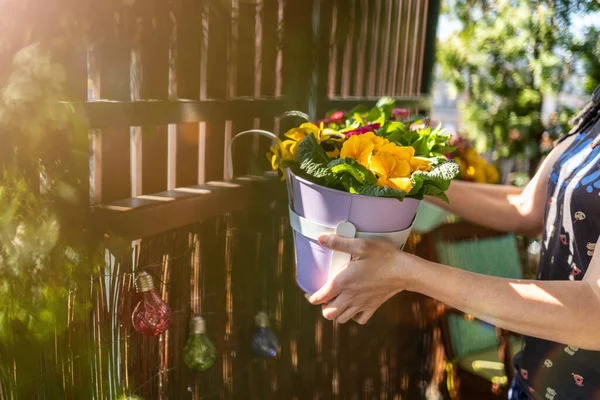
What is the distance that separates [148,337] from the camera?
1.25 meters

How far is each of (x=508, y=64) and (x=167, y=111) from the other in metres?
3.26

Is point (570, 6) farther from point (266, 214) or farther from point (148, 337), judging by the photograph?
point (148, 337)

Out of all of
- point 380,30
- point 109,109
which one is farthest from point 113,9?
point 380,30

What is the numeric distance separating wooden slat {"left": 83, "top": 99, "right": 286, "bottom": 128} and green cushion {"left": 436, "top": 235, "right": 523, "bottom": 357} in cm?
83

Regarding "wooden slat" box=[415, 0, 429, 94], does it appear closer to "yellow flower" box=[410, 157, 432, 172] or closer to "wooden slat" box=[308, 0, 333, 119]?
"wooden slat" box=[308, 0, 333, 119]

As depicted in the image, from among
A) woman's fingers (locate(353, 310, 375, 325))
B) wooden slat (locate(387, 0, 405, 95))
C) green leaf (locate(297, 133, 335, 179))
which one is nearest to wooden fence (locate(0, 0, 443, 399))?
wooden slat (locate(387, 0, 405, 95))

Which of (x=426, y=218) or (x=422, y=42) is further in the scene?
(x=422, y=42)

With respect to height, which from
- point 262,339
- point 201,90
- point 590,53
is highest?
point 590,53

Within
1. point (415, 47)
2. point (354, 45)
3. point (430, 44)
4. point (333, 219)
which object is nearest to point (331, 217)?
point (333, 219)

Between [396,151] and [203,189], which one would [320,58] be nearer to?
[203,189]

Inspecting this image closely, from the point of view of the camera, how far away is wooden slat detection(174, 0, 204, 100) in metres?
1.19

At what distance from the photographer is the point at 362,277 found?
1032 mm

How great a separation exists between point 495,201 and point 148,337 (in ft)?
3.56

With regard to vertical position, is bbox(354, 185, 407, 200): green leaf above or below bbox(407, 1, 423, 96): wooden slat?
below
